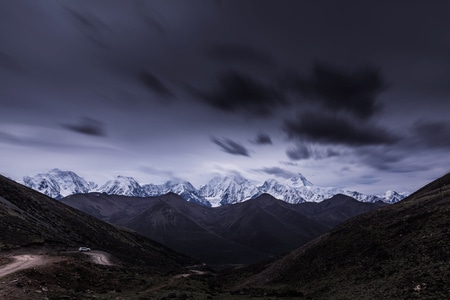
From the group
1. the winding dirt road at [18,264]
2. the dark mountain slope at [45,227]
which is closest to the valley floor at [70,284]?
the winding dirt road at [18,264]

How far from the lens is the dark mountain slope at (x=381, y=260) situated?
144 ft

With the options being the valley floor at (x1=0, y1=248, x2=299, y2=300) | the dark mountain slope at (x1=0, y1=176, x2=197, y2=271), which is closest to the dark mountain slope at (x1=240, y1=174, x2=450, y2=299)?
the valley floor at (x1=0, y1=248, x2=299, y2=300)

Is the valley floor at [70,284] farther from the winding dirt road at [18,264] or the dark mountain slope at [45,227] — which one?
the dark mountain slope at [45,227]

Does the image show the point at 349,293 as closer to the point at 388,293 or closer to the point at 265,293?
the point at 388,293

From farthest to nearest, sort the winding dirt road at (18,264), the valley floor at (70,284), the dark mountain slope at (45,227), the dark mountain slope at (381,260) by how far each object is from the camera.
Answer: the dark mountain slope at (45,227)
the winding dirt road at (18,264)
the dark mountain slope at (381,260)
the valley floor at (70,284)

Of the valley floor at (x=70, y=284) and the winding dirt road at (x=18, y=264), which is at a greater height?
the valley floor at (x=70, y=284)

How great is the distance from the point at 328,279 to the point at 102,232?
415ft

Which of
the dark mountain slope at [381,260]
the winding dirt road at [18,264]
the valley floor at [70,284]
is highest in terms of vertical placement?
the dark mountain slope at [381,260]

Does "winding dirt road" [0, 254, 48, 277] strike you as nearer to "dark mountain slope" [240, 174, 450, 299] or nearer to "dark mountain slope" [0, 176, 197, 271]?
"dark mountain slope" [0, 176, 197, 271]

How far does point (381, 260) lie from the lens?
2178 inches

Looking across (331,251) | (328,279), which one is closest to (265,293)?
(328,279)

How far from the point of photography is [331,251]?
72250 mm

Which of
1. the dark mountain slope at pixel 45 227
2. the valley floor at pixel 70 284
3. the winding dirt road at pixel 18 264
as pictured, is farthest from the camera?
the dark mountain slope at pixel 45 227

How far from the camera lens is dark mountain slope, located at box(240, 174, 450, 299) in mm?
43750
